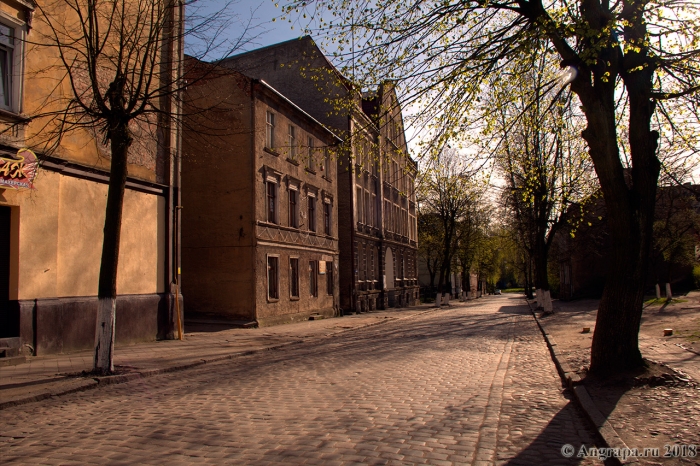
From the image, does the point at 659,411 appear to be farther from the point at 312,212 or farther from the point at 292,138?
the point at 312,212

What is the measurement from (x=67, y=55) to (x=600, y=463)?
1342cm

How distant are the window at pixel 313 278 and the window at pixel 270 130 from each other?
6474 millimetres

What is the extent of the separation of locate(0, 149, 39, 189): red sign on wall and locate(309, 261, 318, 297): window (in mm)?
16227

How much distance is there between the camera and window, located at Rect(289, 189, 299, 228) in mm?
25139

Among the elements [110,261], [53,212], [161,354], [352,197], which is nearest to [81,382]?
[110,261]

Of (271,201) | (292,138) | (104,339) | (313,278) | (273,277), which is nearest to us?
(104,339)

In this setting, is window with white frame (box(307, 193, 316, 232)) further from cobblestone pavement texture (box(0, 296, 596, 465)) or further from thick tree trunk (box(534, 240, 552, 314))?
cobblestone pavement texture (box(0, 296, 596, 465))

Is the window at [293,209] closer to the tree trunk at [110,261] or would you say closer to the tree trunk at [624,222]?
the tree trunk at [110,261]

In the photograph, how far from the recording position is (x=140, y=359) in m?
11.7

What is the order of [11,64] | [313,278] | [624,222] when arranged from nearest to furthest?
[624,222] → [11,64] → [313,278]

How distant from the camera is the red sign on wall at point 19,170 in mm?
10766

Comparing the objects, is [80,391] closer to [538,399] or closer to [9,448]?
[9,448]

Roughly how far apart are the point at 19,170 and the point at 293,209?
14966mm

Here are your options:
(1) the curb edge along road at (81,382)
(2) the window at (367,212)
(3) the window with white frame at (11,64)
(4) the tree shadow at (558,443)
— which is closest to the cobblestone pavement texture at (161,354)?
(1) the curb edge along road at (81,382)
